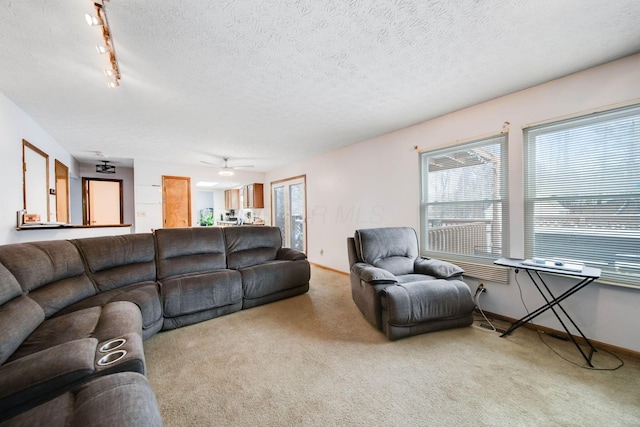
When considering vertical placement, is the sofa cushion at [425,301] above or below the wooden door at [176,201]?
below

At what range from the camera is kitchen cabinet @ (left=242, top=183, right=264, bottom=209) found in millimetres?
7055

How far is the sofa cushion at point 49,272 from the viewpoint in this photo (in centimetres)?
165

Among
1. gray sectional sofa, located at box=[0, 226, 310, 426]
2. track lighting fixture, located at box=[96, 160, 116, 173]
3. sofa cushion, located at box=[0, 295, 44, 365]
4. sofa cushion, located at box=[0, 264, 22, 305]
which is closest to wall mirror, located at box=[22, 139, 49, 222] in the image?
gray sectional sofa, located at box=[0, 226, 310, 426]

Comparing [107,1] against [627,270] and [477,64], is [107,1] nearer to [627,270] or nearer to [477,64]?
[477,64]

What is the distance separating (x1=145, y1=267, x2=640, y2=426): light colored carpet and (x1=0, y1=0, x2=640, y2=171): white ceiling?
2.50 metres

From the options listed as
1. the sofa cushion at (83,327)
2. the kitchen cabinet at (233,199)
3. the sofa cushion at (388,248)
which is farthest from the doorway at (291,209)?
the sofa cushion at (83,327)

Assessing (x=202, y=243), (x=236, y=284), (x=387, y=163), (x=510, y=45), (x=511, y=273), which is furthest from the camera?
(x=387, y=163)

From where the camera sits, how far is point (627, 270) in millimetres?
1966

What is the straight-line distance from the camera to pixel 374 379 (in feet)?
5.54

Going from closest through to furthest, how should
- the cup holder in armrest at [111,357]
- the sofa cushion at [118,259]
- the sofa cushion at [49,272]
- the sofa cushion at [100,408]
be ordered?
the sofa cushion at [100,408], the cup holder in armrest at [111,357], the sofa cushion at [49,272], the sofa cushion at [118,259]

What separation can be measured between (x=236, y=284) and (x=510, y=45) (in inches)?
137

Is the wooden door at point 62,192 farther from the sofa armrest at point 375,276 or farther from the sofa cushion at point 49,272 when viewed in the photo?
the sofa armrest at point 375,276

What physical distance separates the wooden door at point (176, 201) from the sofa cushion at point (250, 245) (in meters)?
3.15

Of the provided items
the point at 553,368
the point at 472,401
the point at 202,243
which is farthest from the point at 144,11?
the point at 553,368
